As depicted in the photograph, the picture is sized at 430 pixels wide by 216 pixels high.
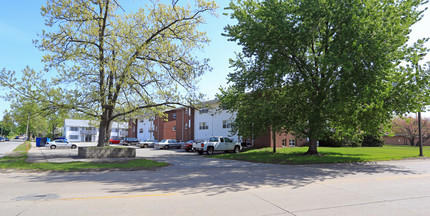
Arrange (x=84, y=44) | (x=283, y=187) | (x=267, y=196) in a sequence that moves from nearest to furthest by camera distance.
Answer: (x=267, y=196) → (x=283, y=187) → (x=84, y=44)

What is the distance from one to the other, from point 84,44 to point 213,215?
749 inches

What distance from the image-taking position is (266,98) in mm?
21281

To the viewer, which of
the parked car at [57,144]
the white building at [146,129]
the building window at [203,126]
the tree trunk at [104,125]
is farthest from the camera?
the white building at [146,129]

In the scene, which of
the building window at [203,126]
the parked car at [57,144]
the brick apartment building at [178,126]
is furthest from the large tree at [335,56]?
the parked car at [57,144]

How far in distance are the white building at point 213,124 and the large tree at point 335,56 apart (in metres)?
17.1

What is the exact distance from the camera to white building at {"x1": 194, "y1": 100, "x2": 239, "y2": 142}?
1431 inches

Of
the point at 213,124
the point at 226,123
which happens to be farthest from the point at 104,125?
the point at 213,124

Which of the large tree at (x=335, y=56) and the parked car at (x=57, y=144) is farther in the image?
the parked car at (x=57, y=144)

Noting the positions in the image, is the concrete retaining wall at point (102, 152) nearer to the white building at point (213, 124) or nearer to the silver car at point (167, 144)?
the white building at point (213, 124)

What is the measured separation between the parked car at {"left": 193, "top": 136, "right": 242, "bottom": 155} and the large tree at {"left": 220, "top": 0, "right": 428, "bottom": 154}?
31.1 feet

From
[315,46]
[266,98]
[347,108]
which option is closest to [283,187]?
[347,108]

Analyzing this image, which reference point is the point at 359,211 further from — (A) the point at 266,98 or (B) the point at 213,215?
(A) the point at 266,98

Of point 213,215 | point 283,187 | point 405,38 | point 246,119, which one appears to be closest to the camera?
point 213,215

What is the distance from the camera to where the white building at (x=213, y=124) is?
36344mm
